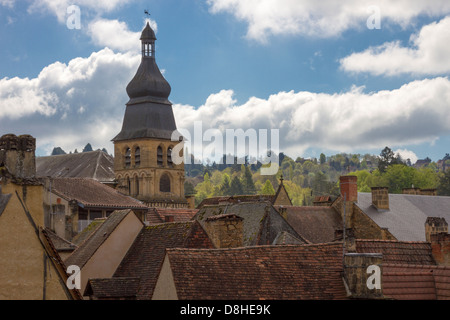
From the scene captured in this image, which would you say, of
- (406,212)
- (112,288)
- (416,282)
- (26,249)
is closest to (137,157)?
(406,212)

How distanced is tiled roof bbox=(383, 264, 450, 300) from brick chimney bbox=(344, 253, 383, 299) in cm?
221

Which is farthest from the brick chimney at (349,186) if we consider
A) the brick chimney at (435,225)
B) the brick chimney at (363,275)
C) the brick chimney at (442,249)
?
the brick chimney at (363,275)

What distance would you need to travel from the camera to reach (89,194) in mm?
63062

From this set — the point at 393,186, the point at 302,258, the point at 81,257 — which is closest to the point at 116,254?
the point at 81,257

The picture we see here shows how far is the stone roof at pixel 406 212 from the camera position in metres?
53.9

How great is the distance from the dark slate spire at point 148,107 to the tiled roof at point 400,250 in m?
74.4

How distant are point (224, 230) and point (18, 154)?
10428 mm

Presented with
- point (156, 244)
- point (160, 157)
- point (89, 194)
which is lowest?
point (156, 244)

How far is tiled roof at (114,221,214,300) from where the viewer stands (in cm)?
2473

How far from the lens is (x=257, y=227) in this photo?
35625mm

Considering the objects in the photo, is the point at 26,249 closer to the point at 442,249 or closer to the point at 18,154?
the point at 18,154

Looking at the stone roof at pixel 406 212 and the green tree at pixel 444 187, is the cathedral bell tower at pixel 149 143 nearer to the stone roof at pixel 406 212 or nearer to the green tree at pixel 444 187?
the stone roof at pixel 406 212

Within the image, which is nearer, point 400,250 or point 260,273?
point 260,273
